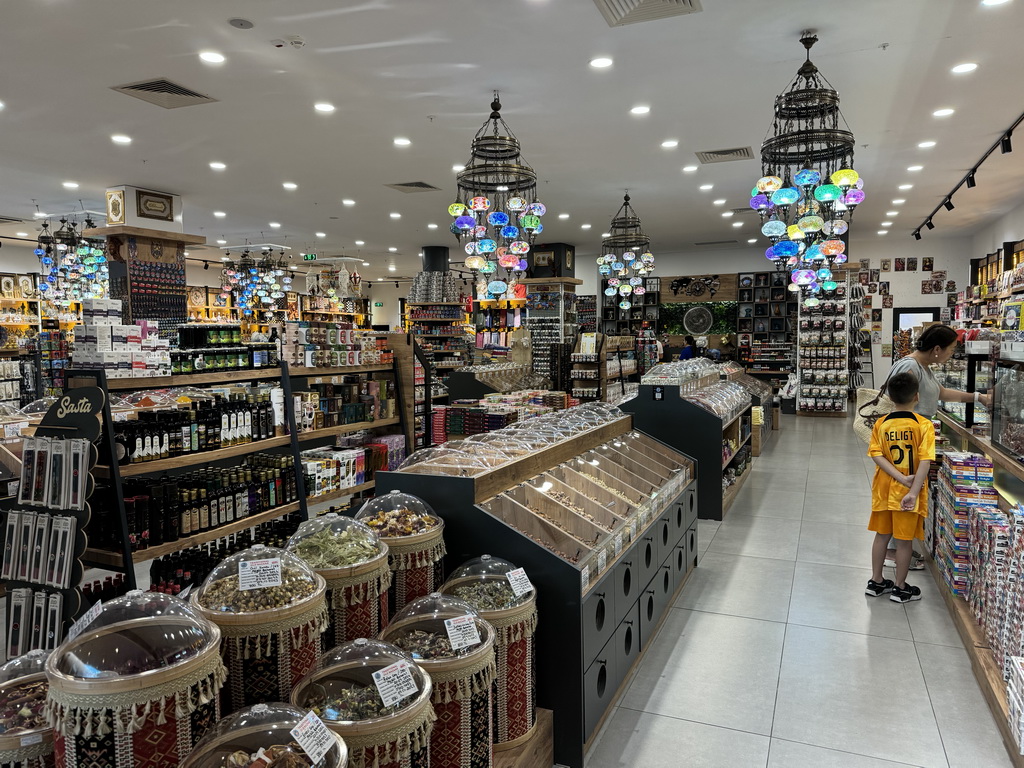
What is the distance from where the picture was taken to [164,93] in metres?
5.80

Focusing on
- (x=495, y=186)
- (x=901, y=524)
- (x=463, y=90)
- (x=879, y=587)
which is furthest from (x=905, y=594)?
(x=463, y=90)

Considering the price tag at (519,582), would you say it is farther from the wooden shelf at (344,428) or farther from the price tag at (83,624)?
the wooden shelf at (344,428)

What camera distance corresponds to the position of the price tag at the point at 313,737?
4.59 ft

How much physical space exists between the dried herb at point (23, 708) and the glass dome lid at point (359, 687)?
58 cm

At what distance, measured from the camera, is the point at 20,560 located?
3.00m

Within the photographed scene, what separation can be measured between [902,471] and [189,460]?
422cm

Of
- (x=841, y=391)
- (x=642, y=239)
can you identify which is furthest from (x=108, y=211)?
(x=841, y=391)

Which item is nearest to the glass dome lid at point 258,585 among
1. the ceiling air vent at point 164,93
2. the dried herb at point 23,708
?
the dried herb at point 23,708

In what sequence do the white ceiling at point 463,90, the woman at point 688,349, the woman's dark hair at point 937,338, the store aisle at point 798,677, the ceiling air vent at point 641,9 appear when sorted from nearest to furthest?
the store aisle at point 798,677, the ceiling air vent at point 641,9, the woman's dark hair at point 937,338, the white ceiling at point 463,90, the woman at point 688,349

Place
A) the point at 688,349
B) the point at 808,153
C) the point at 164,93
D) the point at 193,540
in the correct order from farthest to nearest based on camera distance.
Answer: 1. the point at 688,349
2. the point at 164,93
3. the point at 808,153
4. the point at 193,540

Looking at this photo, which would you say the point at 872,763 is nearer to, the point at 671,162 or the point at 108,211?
the point at 671,162

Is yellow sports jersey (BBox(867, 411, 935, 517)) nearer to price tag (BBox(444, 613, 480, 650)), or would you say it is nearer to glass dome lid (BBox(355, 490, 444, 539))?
glass dome lid (BBox(355, 490, 444, 539))

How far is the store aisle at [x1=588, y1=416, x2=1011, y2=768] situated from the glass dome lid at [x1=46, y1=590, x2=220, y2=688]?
174cm

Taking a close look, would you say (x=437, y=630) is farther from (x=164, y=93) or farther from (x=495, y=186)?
(x=164, y=93)
